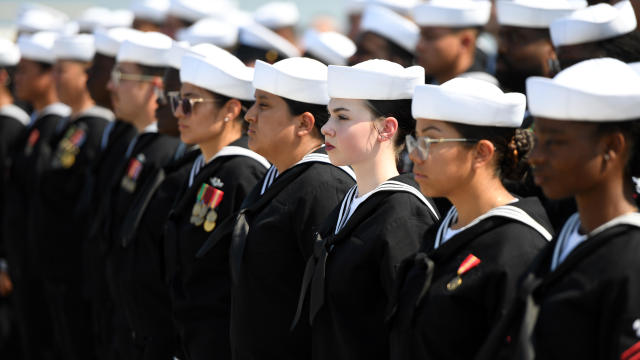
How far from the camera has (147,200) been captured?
20.8ft

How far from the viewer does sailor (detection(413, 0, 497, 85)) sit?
741 centimetres

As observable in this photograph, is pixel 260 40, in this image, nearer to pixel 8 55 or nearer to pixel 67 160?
pixel 67 160

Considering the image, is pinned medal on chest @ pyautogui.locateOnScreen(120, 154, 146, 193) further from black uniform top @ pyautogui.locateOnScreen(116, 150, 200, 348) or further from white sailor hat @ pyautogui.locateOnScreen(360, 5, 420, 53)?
white sailor hat @ pyautogui.locateOnScreen(360, 5, 420, 53)

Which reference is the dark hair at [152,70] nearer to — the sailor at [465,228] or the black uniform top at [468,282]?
the sailor at [465,228]

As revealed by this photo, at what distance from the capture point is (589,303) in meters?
3.11

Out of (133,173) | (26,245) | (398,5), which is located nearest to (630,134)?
(133,173)

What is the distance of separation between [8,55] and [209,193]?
573cm

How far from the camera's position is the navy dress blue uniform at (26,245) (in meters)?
8.93

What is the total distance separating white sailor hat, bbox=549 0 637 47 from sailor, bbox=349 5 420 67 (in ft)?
9.48

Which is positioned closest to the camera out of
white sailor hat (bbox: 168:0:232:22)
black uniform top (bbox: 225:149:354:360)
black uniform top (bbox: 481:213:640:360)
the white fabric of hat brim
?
black uniform top (bbox: 481:213:640:360)

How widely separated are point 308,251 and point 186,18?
5.90 metres

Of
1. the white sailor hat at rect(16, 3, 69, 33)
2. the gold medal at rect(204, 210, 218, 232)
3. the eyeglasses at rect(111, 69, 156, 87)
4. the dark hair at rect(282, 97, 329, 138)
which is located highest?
the dark hair at rect(282, 97, 329, 138)

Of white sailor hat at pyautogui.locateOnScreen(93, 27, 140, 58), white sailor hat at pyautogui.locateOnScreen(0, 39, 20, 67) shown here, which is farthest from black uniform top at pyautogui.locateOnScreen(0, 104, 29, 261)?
white sailor hat at pyautogui.locateOnScreen(93, 27, 140, 58)

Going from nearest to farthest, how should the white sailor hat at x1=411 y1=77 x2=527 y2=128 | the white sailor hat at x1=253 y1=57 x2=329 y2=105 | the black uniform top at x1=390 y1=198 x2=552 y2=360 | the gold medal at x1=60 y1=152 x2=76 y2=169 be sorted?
the black uniform top at x1=390 y1=198 x2=552 y2=360
the white sailor hat at x1=411 y1=77 x2=527 y2=128
the white sailor hat at x1=253 y1=57 x2=329 y2=105
the gold medal at x1=60 y1=152 x2=76 y2=169
